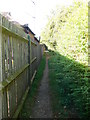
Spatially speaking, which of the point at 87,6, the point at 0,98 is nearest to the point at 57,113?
the point at 0,98

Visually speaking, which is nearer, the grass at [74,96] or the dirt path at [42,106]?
the grass at [74,96]

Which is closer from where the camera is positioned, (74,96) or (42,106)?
(74,96)

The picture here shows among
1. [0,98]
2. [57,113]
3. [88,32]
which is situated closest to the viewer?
[0,98]

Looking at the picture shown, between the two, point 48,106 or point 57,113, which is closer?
point 57,113

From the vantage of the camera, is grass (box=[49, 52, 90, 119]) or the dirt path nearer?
grass (box=[49, 52, 90, 119])

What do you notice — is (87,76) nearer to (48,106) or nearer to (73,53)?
(73,53)

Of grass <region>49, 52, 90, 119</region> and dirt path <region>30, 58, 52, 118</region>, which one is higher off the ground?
grass <region>49, 52, 90, 119</region>

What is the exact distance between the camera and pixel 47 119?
3.66m

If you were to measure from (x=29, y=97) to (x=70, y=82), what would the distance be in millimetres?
1846

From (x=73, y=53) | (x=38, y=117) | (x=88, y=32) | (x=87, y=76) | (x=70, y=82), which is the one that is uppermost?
(x=88, y=32)

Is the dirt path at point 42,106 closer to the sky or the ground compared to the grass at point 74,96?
closer to the ground

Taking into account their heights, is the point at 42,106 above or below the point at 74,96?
below

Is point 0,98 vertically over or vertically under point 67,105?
over

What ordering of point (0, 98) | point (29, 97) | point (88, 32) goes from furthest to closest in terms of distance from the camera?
point (29, 97), point (88, 32), point (0, 98)
